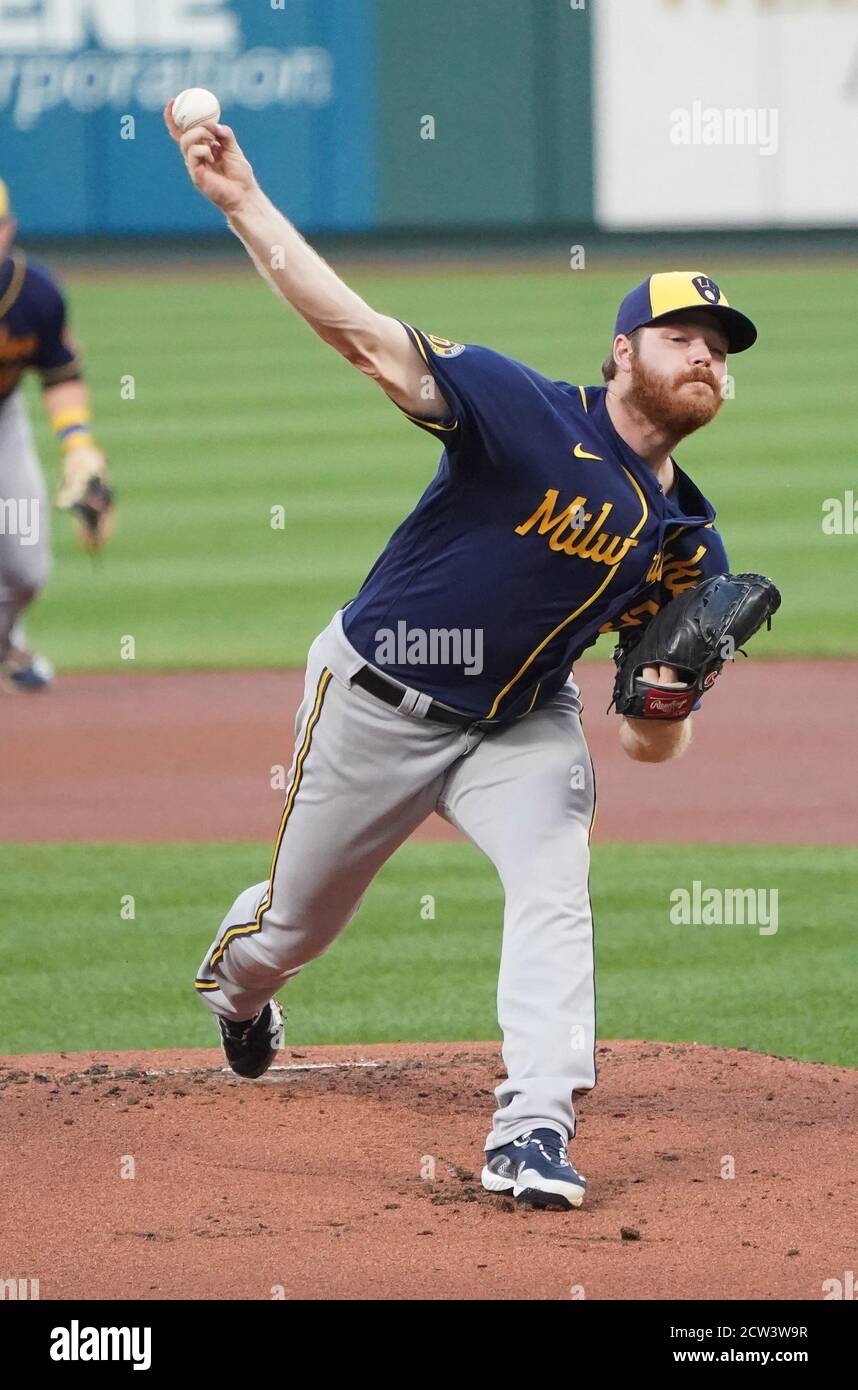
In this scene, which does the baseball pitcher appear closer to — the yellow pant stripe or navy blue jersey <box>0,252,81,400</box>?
the yellow pant stripe

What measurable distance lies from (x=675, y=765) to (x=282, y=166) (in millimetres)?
15415

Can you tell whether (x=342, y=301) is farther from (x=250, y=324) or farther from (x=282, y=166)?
(x=282, y=166)

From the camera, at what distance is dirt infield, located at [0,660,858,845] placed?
8383 millimetres

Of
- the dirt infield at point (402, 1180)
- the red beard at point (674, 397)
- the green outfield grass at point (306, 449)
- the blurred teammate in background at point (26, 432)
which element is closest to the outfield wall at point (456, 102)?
the green outfield grass at point (306, 449)

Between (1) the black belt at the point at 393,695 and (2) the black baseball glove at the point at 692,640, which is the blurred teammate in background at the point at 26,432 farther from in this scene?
(2) the black baseball glove at the point at 692,640

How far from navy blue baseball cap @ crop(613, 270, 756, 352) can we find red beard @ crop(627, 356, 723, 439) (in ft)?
0.35

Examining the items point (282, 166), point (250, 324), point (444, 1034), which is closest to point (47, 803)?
point (444, 1034)

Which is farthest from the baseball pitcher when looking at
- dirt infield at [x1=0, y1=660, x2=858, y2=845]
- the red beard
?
dirt infield at [x1=0, y1=660, x2=858, y2=845]

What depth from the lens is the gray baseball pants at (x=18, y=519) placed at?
31.7ft

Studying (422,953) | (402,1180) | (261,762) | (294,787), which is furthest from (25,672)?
(402,1180)

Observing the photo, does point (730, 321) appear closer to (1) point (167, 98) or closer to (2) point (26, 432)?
(2) point (26, 432)

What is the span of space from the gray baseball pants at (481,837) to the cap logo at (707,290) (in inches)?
37.0

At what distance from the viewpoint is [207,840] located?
8164 mm

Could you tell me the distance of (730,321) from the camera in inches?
178
